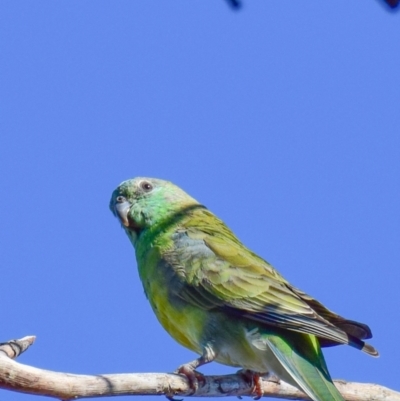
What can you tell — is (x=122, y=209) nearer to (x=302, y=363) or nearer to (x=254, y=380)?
(x=254, y=380)

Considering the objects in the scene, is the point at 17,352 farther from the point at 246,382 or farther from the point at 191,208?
the point at 191,208

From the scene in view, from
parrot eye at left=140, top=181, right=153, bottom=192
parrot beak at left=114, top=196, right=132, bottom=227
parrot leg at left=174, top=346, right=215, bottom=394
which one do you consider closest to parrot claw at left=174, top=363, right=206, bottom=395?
parrot leg at left=174, top=346, right=215, bottom=394

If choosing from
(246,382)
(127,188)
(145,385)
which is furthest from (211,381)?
(127,188)

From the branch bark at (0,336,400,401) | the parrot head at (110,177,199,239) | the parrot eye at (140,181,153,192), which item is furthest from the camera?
the parrot eye at (140,181,153,192)

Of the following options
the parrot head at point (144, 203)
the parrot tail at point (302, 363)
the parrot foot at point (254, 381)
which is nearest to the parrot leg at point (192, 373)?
the parrot foot at point (254, 381)

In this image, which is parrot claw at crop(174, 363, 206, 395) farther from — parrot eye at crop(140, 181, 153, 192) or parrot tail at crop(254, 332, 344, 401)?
parrot eye at crop(140, 181, 153, 192)

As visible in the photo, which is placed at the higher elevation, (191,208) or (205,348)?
(191,208)

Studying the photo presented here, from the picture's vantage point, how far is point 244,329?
18.6ft

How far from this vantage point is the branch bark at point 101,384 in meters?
3.93

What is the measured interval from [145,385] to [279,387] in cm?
178

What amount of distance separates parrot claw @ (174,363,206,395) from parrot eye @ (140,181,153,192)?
248 cm

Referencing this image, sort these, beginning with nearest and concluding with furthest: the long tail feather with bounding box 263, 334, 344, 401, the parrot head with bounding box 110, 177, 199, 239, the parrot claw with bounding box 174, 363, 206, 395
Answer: the parrot claw with bounding box 174, 363, 206, 395 → the long tail feather with bounding box 263, 334, 344, 401 → the parrot head with bounding box 110, 177, 199, 239

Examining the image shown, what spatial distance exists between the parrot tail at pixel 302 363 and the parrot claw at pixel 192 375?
0.74 metres

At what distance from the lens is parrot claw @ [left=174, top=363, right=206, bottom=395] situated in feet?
15.7
